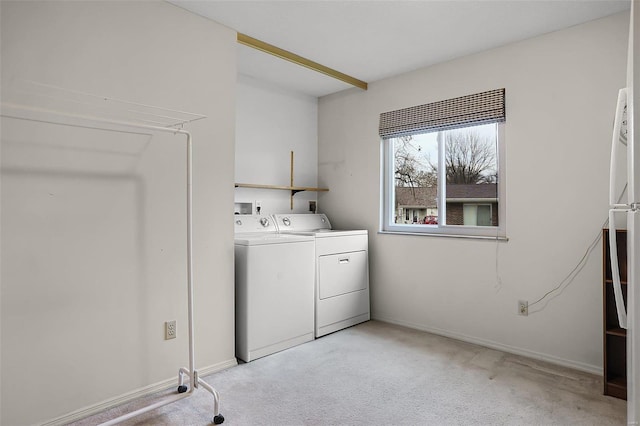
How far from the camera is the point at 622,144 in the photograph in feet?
7.25

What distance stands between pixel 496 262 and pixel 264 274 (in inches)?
68.1

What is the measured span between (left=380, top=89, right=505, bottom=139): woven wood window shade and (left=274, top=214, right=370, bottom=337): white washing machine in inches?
39.9

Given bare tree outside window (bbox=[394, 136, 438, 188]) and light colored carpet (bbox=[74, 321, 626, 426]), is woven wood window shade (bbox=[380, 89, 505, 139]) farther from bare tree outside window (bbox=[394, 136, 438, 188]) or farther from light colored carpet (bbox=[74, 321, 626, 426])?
light colored carpet (bbox=[74, 321, 626, 426])

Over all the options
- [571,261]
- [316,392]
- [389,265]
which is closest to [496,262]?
[571,261]

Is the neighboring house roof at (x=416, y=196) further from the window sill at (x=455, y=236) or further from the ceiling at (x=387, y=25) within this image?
the ceiling at (x=387, y=25)

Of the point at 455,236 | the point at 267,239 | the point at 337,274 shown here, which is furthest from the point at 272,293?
the point at 455,236

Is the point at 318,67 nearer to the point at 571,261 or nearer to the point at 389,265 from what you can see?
the point at 389,265

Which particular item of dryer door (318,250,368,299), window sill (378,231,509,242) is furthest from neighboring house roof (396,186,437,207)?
dryer door (318,250,368,299)

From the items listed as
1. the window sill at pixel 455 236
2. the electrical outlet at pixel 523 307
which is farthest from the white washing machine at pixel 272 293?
the electrical outlet at pixel 523 307

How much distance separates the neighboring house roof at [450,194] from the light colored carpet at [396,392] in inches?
46.2

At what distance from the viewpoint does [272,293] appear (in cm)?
276

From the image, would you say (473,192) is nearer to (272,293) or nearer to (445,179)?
(445,179)

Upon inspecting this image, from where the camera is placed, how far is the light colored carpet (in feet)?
6.24

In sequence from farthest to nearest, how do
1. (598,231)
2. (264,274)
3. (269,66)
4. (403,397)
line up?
1. (269,66)
2. (264,274)
3. (598,231)
4. (403,397)
